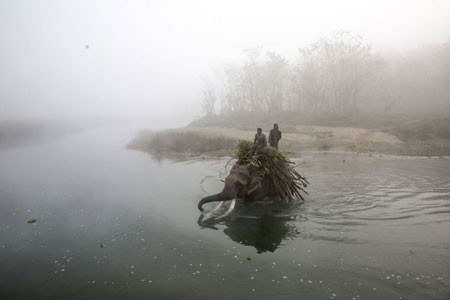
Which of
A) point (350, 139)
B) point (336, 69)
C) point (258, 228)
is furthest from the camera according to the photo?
point (336, 69)

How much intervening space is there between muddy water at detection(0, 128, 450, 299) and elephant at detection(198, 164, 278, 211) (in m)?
0.64

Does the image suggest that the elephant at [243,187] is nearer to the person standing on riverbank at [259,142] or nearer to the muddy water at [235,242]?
the muddy water at [235,242]

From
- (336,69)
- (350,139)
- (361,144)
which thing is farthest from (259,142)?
(336,69)

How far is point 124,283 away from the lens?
859 cm

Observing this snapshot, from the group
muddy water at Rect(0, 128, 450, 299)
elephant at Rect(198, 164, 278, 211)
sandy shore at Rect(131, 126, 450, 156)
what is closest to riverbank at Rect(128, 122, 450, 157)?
sandy shore at Rect(131, 126, 450, 156)

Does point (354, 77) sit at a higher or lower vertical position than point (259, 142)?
higher

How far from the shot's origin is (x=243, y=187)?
13.0 m

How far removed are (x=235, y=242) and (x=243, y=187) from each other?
9.24 feet

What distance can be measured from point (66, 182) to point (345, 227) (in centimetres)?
1776

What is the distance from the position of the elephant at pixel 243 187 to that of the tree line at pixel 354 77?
124 feet

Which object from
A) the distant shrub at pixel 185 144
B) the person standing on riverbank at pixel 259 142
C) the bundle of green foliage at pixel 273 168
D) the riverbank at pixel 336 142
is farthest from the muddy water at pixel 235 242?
the distant shrub at pixel 185 144

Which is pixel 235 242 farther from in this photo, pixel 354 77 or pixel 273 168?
pixel 354 77

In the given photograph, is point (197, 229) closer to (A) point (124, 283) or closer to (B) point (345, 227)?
(A) point (124, 283)

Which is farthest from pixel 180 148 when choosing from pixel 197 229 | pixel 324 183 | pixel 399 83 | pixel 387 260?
pixel 399 83
